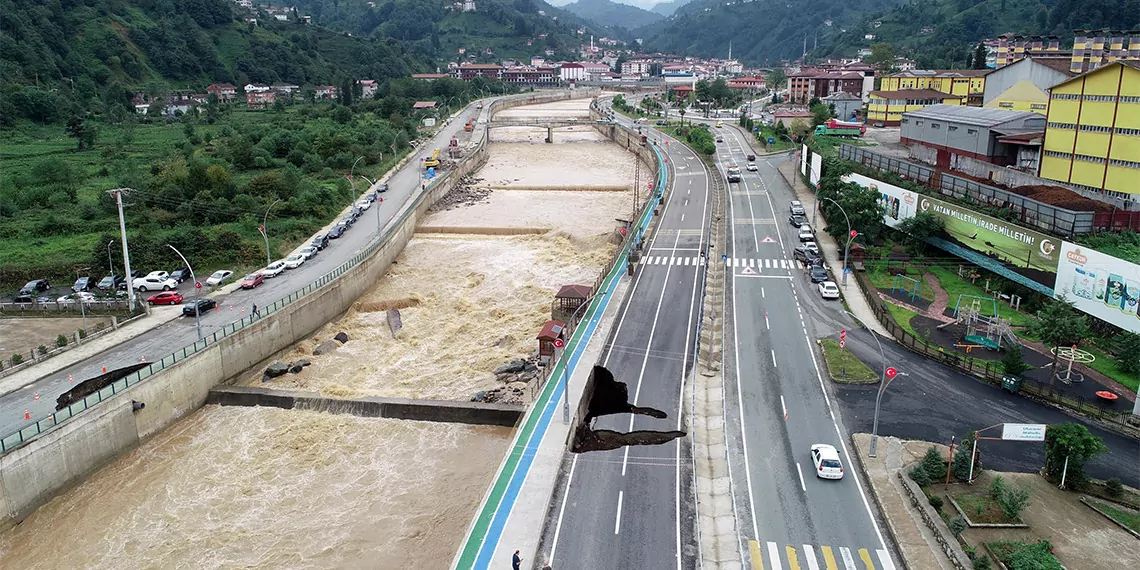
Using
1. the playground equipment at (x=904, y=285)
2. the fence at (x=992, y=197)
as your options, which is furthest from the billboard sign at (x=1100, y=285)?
the playground equipment at (x=904, y=285)

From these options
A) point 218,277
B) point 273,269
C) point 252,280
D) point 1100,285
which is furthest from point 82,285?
point 1100,285

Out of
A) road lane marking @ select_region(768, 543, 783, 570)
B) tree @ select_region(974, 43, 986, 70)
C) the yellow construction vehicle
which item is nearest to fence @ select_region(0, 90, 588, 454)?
the yellow construction vehicle

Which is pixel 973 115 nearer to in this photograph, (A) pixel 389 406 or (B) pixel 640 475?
(B) pixel 640 475

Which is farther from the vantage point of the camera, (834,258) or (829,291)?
(834,258)

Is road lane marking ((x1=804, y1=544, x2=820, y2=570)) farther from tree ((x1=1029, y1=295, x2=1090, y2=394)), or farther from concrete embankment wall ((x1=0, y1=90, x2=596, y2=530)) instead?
concrete embankment wall ((x1=0, y1=90, x2=596, y2=530))

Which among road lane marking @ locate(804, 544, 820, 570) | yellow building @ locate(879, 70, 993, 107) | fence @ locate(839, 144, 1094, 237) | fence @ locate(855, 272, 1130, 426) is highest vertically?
yellow building @ locate(879, 70, 993, 107)

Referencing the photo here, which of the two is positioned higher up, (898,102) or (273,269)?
(898,102)

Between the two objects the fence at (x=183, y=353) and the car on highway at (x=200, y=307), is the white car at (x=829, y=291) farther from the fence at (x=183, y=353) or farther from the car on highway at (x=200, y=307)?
the car on highway at (x=200, y=307)
